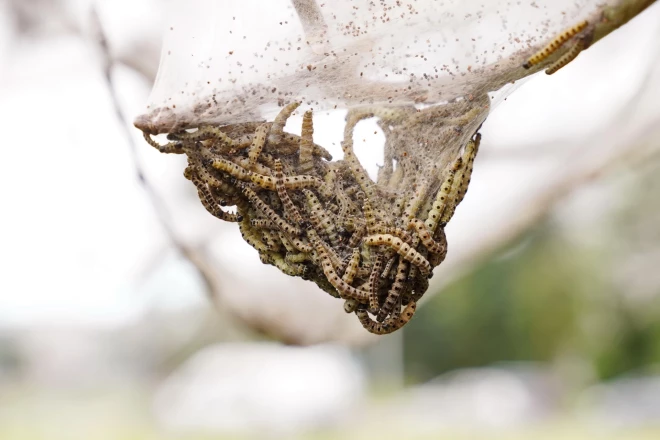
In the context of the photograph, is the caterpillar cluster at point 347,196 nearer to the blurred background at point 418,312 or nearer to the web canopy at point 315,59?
the web canopy at point 315,59

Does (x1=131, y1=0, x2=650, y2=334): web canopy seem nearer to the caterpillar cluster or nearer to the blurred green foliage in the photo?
the caterpillar cluster

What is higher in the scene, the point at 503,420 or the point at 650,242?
the point at 650,242

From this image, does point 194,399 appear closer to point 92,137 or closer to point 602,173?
point 92,137

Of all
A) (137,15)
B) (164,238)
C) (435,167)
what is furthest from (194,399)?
(435,167)

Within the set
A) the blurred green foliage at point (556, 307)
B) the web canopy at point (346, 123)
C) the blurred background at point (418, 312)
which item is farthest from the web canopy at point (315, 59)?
the blurred green foliage at point (556, 307)

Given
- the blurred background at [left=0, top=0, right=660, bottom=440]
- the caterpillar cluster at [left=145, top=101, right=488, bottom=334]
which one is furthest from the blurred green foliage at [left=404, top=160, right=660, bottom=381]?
the caterpillar cluster at [left=145, top=101, right=488, bottom=334]

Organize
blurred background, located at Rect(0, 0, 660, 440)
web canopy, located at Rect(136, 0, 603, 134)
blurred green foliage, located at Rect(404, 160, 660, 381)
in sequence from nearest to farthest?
web canopy, located at Rect(136, 0, 603, 134), blurred background, located at Rect(0, 0, 660, 440), blurred green foliage, located at Rect(404, 160, 660, 381)

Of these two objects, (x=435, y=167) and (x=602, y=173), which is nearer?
(x=435, y=167)
